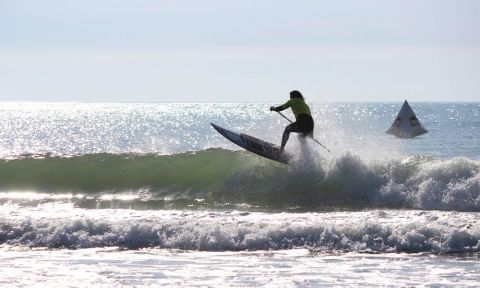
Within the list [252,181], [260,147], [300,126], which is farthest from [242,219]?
[260,147]

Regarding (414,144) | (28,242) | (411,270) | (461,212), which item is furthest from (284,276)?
→ (414,144)

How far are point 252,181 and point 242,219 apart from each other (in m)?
4.64

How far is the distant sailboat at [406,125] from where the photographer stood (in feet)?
129

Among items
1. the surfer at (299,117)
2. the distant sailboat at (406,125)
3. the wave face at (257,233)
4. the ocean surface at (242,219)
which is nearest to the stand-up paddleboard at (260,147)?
the ocean surface at (242,219)

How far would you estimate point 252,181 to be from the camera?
19.7 m

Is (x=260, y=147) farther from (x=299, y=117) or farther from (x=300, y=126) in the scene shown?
(x=299, y=117)

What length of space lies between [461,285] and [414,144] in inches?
1559

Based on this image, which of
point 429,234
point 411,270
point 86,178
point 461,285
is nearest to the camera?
point 461,285

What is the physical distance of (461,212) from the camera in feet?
53.4

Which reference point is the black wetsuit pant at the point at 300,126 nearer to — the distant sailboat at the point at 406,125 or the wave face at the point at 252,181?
the wave face at the point at 252,181

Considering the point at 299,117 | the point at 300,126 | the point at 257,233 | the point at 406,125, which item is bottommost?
the point at 257,233

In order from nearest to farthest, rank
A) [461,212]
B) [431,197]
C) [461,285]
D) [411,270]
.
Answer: [461,285] → [411,270] → [461,212] → [431,197]

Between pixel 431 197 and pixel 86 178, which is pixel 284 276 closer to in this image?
pixel 431 197

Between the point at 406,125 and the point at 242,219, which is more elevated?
the point at 406,125
